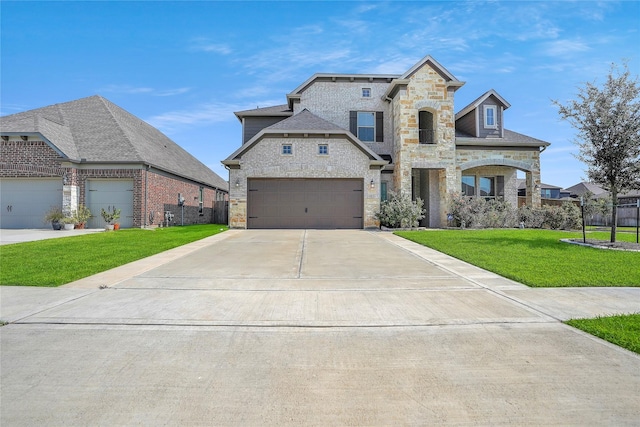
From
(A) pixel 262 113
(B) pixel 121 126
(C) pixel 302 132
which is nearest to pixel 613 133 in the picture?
(C) pixel 302 132

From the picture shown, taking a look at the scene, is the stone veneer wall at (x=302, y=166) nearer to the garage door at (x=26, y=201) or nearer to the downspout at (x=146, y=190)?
the downspout at (x=146, y=190)

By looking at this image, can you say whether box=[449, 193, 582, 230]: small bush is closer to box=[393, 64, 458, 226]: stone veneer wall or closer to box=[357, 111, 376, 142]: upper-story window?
box=[393, 64, 458, 226]: stone veneer wall

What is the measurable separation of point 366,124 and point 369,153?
4.67 metres

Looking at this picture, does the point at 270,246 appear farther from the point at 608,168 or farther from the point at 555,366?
the point at 608,168

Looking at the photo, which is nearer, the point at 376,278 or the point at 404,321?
the point at 404,321

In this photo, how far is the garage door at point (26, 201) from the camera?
1888 centimetres

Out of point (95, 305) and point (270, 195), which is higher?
point (270, 195)

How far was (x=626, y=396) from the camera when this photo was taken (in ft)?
9.29

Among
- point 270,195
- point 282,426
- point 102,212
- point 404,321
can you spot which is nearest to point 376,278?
point 404,321

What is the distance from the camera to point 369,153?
18938 millimetres

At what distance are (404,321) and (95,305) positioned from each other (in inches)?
181

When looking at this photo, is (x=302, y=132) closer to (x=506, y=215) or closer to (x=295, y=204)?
(x=295, y=204)

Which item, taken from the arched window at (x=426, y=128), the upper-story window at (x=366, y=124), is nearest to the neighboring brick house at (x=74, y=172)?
the upper-story window at (x=366, y=124)

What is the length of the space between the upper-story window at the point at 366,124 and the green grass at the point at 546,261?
1160 centimetres
